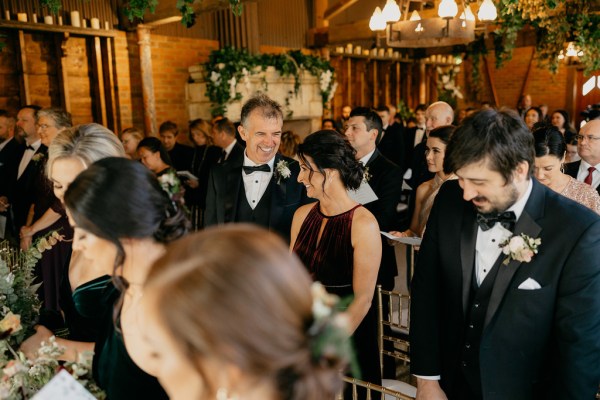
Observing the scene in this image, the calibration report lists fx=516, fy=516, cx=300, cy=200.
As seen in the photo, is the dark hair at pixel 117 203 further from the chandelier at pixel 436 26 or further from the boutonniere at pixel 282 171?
the chandelier at pixel 436 26

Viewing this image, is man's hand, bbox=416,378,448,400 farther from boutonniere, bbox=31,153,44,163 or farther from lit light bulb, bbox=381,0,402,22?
lit light bulb, bbox=381,0,402,22

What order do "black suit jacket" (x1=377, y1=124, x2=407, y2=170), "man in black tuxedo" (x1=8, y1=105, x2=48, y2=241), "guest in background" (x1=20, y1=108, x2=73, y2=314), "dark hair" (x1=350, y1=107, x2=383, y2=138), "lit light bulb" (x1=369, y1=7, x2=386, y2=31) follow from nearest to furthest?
"guest in background" (x1=20, y1=108, x2=73, y2=314), "dark hair" (x1=350, y1=107, x2=383, y2=138), "man in black tuxedo" (x1=8, y1=105, x2=48, y2=241), "lit light bulb" (x1=369, y1=7, x2=386, y2=31), "black suit jacket" (x1=377, y1=124, x2=407, y2=170)

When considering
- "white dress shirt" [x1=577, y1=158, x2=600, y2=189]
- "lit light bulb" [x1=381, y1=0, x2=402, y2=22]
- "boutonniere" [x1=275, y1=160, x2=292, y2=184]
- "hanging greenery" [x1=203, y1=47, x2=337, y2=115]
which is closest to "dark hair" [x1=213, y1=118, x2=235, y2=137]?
"hanging greenery" [x1=203, y1=47, x2=337, y2=115]

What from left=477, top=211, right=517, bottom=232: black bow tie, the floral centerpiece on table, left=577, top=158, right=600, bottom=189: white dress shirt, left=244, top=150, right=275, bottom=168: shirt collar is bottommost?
the floral centerpiece on table

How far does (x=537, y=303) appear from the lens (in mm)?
1689

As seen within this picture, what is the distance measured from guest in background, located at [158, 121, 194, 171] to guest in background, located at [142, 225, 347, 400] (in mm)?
5905

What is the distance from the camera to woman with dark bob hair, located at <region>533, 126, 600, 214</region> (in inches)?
117

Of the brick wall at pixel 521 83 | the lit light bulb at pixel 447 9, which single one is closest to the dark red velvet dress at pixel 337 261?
the lit light bulb at pixel 447 9

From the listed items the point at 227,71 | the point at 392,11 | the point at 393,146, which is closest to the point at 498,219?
the point at 392,11

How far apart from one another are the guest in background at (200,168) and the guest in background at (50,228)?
63.3 inches

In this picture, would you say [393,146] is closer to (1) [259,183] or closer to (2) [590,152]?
(2) [590,152]

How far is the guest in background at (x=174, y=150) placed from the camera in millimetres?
6602

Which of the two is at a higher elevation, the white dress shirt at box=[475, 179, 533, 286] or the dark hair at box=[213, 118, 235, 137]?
the dark hair at box=[213, 118, 235, 137]

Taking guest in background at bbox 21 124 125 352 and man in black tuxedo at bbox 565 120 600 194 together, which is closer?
guest in background at bbox 21 124 125 352
